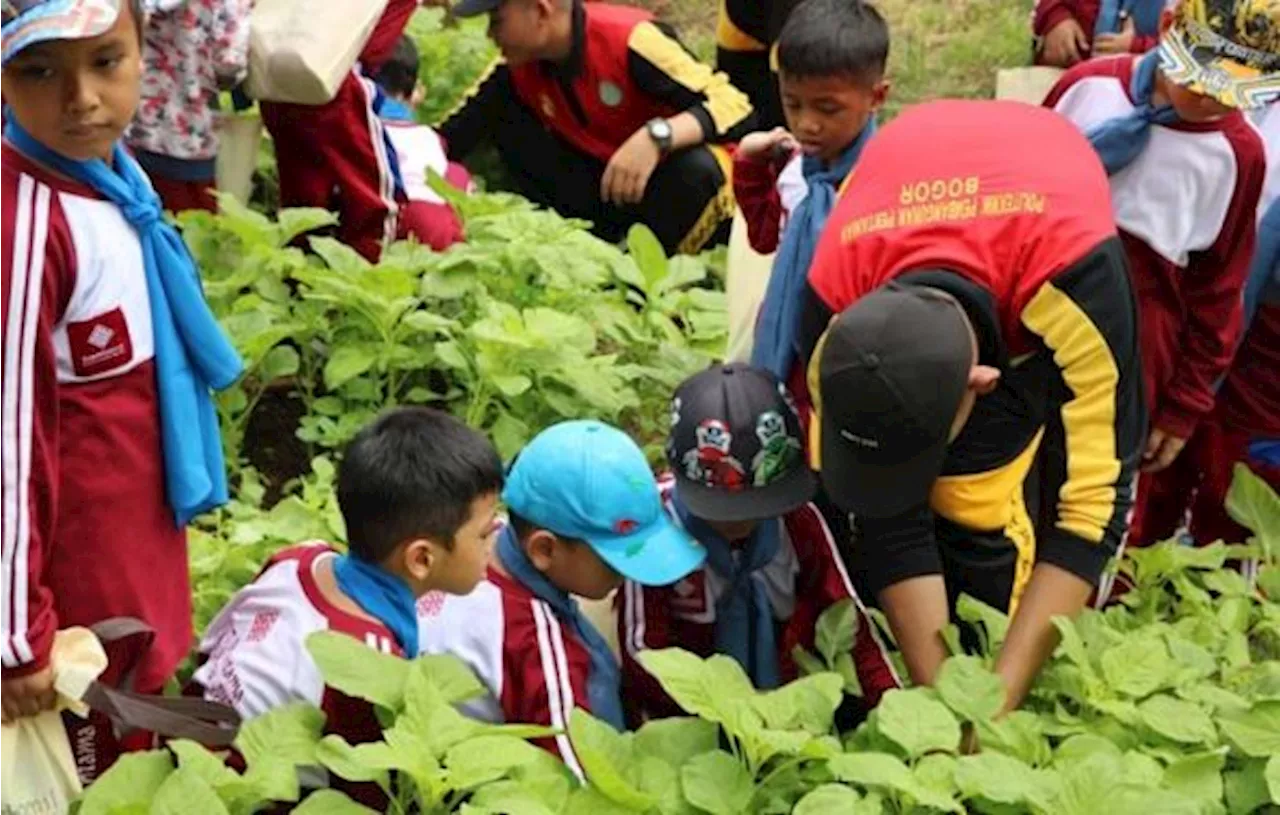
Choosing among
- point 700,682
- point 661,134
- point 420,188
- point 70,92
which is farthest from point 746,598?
point 661,134

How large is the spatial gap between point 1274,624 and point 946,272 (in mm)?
1041

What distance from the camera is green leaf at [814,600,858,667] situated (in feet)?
8.95

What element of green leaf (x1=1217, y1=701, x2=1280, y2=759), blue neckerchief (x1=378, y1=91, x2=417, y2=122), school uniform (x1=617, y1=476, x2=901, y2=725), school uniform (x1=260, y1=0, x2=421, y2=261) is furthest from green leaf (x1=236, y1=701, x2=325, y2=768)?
blue neckerchief (x1=378, y1=91, x2=417, y2=122)

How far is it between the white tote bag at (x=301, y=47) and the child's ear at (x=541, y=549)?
5.68 ft

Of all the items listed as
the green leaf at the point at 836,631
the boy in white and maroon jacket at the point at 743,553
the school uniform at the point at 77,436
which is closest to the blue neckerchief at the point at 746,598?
the boy in white and maroon jacket at the point at 743,553

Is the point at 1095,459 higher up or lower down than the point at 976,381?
lower down

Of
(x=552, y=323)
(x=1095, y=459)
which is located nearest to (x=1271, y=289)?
(x=1095, y=459)

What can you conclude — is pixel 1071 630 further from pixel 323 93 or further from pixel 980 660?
pixel 323 93

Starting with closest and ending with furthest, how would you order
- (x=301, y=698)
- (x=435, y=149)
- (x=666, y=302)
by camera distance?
(x=301, y=698) < (x=666, y=302) < (x=435, y=149)

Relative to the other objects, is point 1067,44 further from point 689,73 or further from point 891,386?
point 891,386

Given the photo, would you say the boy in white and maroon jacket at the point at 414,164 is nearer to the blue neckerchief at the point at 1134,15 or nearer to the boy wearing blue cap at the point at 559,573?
the boy wearing blue cap at the point at 559,573

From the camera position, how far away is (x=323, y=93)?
13.3ft

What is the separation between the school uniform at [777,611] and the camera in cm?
278

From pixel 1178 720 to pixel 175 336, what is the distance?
153cm
